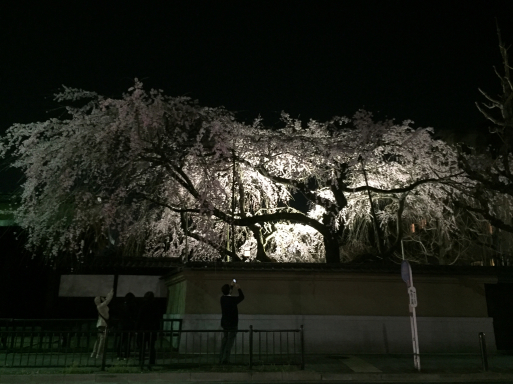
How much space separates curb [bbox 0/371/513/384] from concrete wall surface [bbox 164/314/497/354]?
3361 mm

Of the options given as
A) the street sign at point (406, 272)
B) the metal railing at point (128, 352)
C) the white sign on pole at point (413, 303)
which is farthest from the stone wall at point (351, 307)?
the street sign at point (406, 272)

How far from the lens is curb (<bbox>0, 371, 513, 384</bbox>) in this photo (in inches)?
359

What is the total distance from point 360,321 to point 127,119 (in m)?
9.79

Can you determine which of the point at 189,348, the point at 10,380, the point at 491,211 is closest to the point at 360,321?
the point at 189,348

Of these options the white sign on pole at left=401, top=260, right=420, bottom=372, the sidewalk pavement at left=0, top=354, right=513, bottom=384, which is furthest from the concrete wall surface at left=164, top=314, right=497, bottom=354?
the white sign on pole at left=401, top=260, right=420, bottom=372

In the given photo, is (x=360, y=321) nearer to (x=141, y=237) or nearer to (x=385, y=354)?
(x=385, y=354)

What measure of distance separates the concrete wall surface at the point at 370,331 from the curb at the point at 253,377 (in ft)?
11.0

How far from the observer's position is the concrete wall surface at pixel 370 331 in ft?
43.2

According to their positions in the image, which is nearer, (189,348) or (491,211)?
(189,348)

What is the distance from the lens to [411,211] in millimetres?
17875

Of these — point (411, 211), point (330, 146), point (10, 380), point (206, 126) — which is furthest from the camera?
point (411, 211)

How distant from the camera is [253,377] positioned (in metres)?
9.61

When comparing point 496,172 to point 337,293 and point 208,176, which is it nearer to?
point 337,293

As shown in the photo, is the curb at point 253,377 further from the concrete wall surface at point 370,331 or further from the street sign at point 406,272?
the concrete wall surface at point 370,331
